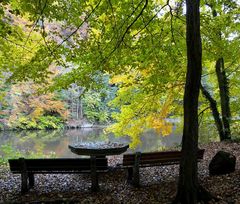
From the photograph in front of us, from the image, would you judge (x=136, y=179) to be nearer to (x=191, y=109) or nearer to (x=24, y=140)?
(x=191, y=109)

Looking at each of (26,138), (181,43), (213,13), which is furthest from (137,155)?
(26,138)

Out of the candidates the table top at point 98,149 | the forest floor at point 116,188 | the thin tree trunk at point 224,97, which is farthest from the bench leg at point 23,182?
the thin tree trunk at point 224,97

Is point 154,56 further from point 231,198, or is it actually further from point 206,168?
point 231,198

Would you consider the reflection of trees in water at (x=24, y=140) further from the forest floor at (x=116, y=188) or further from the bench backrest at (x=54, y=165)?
the bench backrest at (x=54, y=165)

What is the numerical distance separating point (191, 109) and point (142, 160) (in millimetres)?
2507

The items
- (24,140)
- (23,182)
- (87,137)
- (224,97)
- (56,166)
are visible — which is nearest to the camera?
(23,182)

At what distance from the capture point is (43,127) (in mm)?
33812

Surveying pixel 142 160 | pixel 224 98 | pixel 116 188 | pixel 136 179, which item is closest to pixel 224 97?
pixel 224 98

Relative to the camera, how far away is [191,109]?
558 cm

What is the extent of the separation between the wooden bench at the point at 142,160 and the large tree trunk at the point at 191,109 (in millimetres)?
1909

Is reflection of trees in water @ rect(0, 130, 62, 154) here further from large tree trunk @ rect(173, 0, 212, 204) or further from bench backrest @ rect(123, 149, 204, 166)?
large tree trunk @ rect(173, 0, 212, 204)

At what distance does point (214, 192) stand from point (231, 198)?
45cm

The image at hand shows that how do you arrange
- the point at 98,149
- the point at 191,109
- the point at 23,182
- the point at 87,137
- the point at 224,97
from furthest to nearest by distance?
the point at 87,137
the point at 224,97
the point at 98,149
the point at 23,182
the point at 191,109

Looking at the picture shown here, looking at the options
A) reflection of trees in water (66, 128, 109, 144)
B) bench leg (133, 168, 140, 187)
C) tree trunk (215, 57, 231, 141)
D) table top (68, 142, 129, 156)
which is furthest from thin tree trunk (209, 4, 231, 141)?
reflection of trees in water (66, 128, 109, 144)
